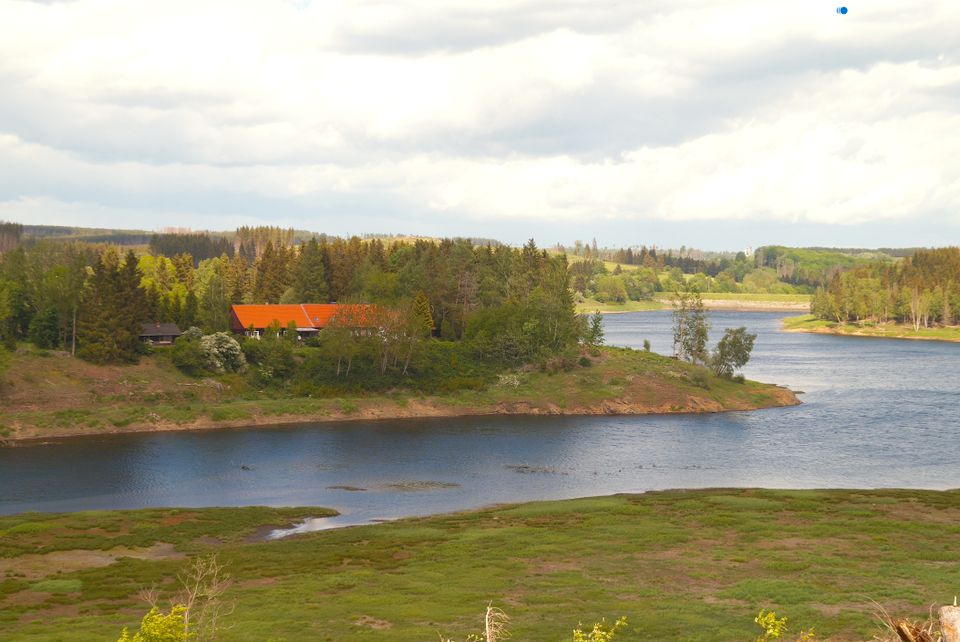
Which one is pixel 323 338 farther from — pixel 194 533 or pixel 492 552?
pixel 492 552

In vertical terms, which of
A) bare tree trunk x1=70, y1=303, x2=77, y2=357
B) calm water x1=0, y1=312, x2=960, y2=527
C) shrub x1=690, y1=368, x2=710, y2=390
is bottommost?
calm water x1=0, y1=312, x2=960, y2=527

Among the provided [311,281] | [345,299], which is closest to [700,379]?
[345,299]

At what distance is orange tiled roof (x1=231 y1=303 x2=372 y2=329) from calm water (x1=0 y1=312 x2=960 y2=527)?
3667cm

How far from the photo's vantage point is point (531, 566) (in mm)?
53500

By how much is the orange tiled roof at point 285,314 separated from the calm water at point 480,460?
3667 centimetres

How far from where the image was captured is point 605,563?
177 ft

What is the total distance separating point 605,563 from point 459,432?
196 feet

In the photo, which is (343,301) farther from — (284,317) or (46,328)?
(46,328)

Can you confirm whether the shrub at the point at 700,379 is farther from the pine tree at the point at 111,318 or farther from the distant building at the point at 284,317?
the pine tree at the point at 111,318

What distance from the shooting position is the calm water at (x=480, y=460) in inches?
3140

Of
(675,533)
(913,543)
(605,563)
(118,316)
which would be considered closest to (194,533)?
(605,563)

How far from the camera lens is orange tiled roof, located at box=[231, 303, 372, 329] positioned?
14650 centimetres

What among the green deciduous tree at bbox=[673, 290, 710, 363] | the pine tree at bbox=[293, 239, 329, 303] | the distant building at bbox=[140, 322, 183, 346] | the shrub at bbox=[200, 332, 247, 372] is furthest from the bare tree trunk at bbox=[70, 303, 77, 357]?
the green deciduous tree at bbox=[673, 290, 710, 363]

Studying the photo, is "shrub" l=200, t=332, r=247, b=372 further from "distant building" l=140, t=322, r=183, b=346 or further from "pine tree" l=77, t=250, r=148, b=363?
"pine tree" l=77, t=250, r=148, b=363
